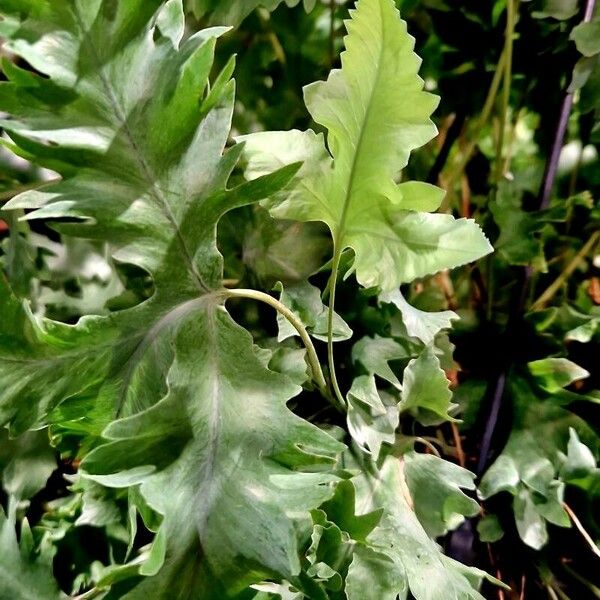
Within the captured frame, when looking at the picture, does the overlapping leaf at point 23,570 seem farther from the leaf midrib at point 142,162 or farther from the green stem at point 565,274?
the green stem at point 565,274

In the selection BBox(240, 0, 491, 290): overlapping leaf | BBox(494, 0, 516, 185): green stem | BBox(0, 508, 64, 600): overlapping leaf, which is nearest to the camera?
BBox(240, 0, 491, 290): overlapping leaf

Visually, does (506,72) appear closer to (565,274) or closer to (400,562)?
(565,274)

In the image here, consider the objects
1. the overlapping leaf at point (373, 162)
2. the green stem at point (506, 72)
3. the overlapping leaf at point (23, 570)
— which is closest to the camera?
the overlapping leaf at point (373, 162)

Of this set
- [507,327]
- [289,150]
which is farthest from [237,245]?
[507,327]

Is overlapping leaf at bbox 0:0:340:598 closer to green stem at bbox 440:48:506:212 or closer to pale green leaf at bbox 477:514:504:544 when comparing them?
pale green leaf at bbox 477:514:504:544

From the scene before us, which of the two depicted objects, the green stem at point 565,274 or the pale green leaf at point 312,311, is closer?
the pale green leaf at point 312,311

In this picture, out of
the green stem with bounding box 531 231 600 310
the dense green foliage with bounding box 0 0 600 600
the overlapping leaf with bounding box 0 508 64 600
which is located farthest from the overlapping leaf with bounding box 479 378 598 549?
the overlapping leaf with bounding box 0 508 64 600

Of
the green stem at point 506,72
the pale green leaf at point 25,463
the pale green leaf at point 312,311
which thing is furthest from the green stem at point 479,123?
the pale green leaf at point 25,463

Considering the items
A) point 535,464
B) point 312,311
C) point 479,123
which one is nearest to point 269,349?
point 312,311
